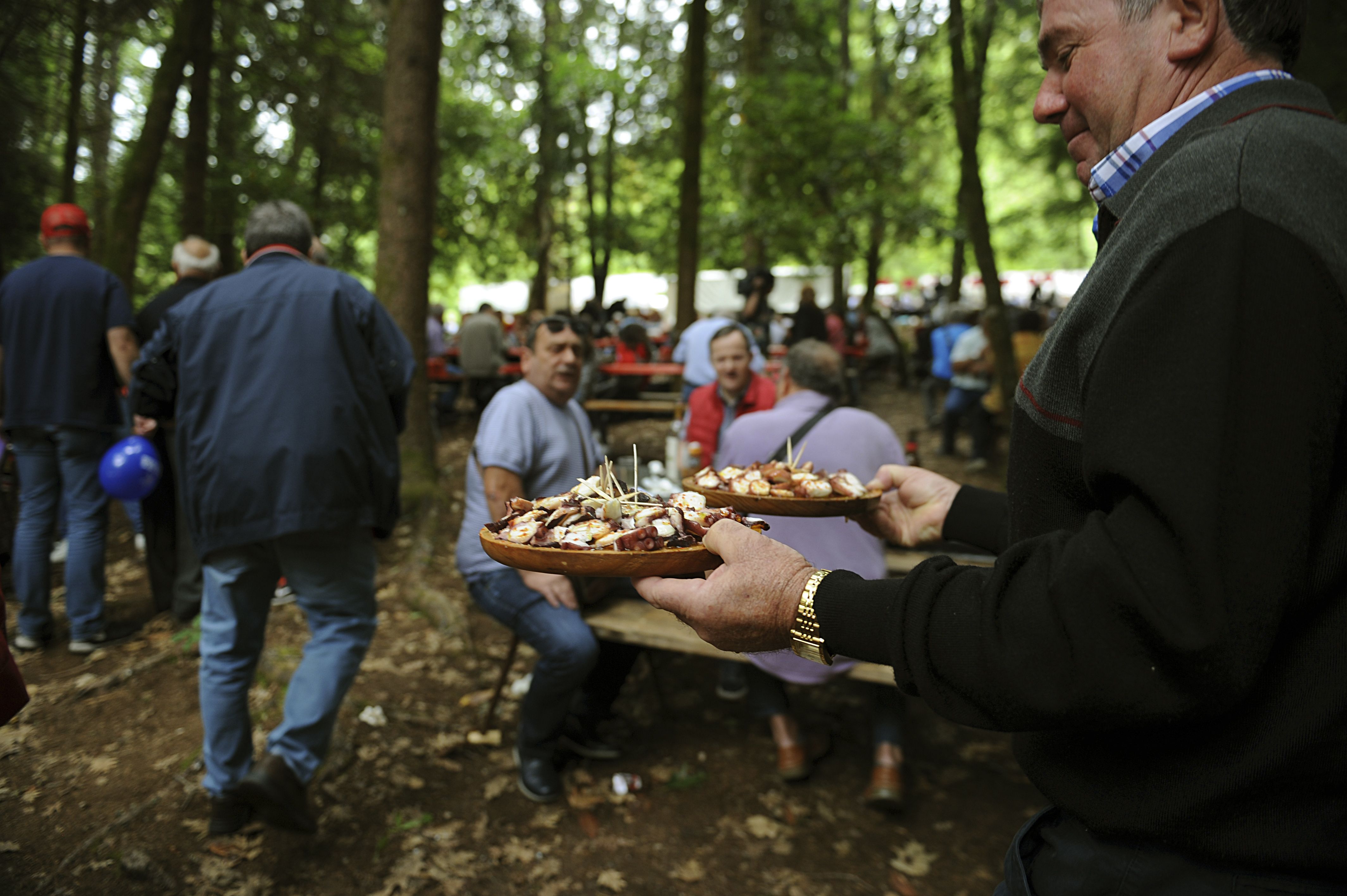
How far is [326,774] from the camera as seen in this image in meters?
3.90

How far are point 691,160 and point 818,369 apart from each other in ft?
26.0

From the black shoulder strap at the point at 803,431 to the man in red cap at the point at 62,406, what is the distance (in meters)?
3.94

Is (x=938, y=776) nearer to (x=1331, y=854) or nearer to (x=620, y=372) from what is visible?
(x=1331, y=854)

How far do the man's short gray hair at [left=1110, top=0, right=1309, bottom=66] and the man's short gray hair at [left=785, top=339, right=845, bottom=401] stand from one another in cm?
270

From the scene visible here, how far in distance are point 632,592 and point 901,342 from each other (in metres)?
17.2

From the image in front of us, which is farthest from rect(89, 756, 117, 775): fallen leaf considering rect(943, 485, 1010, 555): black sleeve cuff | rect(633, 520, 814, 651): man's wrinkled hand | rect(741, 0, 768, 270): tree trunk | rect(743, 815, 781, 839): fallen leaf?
rect(741, 0, 768, 270): tree trunk

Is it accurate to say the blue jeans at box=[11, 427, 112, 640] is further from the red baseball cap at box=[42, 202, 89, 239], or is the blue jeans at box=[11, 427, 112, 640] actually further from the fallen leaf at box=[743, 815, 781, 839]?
the fallen leaf at box=[743, 815, 781, 839]

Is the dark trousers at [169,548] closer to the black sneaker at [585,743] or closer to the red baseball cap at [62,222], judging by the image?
the red baseball cap at [62,222]

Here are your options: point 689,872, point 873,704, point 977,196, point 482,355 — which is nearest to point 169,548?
point 689,872

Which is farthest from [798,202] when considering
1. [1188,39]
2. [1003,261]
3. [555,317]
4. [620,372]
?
[1003,261]

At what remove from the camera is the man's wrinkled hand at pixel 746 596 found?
125cm

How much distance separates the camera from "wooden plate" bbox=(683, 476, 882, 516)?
1.86 metres

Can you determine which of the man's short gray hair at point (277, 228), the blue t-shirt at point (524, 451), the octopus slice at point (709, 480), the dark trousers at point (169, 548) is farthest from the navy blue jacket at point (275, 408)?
the dark trousers at point (169, 548)

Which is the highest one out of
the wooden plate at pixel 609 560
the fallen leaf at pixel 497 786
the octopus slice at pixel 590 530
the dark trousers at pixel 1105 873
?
the octopus slice at pixel 590 530
